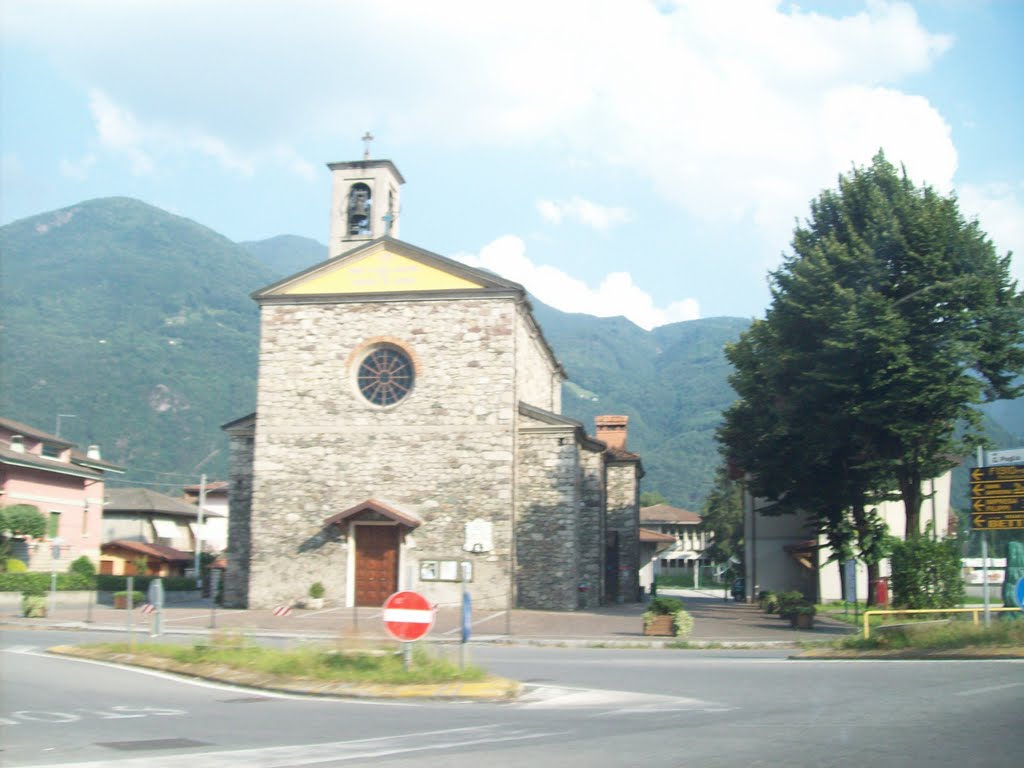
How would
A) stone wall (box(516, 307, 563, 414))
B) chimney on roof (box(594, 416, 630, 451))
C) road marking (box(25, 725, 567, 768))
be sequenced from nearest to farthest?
road marking (box(25, 725, 567, 768))
stone wall (box(516, 307, 563, 414))
chimney on roof (box(594, 416, 630, 451))

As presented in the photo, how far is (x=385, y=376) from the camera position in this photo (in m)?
32.3

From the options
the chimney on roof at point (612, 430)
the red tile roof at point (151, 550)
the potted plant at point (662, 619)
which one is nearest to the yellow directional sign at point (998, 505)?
the potted plant at point (662, 619)

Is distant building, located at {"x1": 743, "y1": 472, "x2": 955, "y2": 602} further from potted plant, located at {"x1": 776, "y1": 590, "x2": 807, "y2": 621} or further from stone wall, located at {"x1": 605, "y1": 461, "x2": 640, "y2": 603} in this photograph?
potted plant, located at {"x1": 776, "y1": 590, "x2": 807, "y2": 621}

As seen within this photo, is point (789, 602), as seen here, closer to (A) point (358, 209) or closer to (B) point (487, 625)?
(B) point (487, 625)

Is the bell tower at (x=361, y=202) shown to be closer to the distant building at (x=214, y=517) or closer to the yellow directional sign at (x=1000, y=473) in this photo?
the yellow directional sign at (x=1000, y=473)

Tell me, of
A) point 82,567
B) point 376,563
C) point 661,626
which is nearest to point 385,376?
point 376,563

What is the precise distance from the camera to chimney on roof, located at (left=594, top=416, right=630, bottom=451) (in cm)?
4739

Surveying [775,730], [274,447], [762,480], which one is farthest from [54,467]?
[775,730]

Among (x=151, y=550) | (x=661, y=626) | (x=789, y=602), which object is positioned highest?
(x=789, y=602)

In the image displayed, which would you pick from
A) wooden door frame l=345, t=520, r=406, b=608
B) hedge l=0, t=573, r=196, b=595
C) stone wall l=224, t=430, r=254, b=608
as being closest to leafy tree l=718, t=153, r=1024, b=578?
wooden door frame l=345, t=520, r=406, b=608

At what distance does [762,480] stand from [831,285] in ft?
25.1

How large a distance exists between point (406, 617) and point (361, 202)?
79.4 ft

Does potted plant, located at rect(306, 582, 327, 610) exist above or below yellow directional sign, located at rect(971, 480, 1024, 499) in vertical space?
below

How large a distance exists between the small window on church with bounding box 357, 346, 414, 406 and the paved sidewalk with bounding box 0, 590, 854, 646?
676 centimetres
